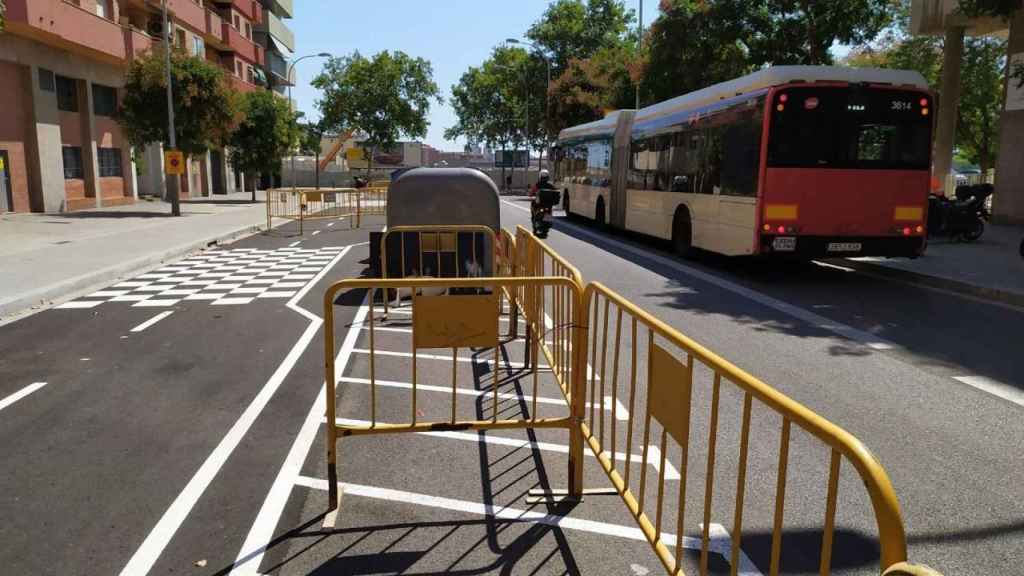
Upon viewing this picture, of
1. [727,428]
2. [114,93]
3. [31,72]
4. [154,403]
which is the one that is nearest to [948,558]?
[727,428]

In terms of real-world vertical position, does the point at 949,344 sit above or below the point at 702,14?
below

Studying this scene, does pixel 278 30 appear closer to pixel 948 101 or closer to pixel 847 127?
pixel 948 101

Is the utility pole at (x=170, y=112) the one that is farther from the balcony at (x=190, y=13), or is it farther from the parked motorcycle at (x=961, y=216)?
the parked motorcycle at (x=961, y=216)

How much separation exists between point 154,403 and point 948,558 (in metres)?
5.45

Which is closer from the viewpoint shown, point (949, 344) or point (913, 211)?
point (949, 344)

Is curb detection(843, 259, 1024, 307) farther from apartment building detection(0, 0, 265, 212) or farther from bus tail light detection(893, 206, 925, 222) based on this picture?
apartment building detection(0, 0, 265, 212)

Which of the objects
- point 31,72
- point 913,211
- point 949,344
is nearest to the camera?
point 949,344

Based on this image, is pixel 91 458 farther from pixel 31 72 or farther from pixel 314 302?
pixel 31 72

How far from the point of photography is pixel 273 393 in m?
6.37

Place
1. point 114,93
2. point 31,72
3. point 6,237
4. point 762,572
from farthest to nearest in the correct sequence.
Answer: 1. point 114,93
2. point 31,72
3. point 6,237
4. point 762,572

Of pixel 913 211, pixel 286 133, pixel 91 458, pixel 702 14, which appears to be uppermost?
pixel 702 14

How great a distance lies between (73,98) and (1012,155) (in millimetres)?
32655

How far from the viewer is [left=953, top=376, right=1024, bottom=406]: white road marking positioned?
20.3ft

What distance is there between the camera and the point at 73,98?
1203 inches
